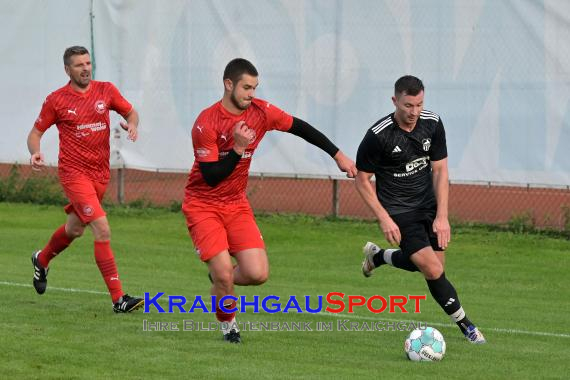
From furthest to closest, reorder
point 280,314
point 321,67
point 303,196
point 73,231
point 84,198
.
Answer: point 303,196, point 321,67, point 73,231, point 84,198, point 280,314

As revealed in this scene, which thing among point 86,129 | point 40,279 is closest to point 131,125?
point 86,129

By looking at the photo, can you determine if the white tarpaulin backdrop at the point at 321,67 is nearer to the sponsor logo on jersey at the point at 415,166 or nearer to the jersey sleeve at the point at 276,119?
the sponsor logo on jersey at the point at 415,166

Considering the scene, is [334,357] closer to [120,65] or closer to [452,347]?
[452,347]

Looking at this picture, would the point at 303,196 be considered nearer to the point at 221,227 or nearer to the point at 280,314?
the point at 280,314

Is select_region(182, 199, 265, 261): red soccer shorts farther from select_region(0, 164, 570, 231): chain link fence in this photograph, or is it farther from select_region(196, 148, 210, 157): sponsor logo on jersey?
select_region(0, 164, 570, 231): chain link fence

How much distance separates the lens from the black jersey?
9195 mm

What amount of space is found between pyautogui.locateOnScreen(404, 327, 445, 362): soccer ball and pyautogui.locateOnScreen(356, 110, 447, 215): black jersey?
1.35m

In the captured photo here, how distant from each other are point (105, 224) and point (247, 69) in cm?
255

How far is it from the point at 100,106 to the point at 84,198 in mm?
880

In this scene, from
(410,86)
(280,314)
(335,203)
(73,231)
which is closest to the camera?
(410,86)

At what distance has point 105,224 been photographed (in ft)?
34.4

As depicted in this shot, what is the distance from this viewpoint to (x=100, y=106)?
1073 cm

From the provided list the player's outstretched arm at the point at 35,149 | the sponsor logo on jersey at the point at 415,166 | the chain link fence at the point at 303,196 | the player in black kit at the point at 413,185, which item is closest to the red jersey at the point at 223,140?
the player in black kit at the point at 413,185

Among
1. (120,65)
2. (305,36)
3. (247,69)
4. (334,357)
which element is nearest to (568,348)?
(334,357)
